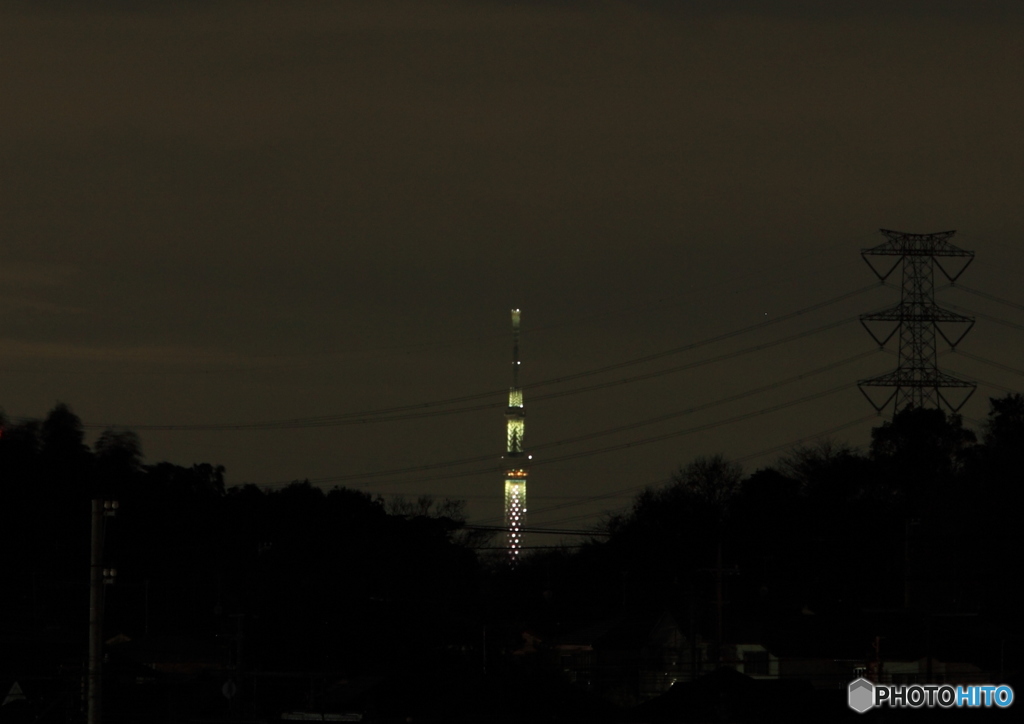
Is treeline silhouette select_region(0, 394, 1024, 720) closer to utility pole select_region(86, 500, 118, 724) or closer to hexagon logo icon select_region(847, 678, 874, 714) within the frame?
hexagon logo icon select_region(847, 678, 874, 714)

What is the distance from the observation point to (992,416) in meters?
91.5

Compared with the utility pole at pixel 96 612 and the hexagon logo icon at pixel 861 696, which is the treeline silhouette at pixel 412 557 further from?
the utility pole at pixel 96 612

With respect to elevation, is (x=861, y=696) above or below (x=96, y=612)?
below

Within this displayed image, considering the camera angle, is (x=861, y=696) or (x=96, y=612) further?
(x=861, y=696)

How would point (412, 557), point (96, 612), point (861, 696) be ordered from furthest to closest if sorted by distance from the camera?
point (412, 557), point (861, 696), point (96, 612)

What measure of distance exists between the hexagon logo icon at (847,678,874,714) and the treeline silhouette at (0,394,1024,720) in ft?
28.3

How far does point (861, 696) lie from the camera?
44406 millimetres

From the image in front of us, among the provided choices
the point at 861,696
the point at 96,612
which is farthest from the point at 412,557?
the point at 96,612

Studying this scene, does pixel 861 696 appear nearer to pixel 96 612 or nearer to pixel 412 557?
pixel 96 612

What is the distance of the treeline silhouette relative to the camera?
68.7m

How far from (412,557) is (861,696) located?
39.9m

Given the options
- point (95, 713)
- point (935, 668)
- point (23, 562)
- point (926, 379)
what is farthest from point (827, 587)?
point (95, 713)

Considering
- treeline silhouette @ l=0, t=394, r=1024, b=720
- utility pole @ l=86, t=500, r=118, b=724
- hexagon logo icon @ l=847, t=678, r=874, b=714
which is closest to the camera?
utility pole @ l=86, t=500, r=118, b=724

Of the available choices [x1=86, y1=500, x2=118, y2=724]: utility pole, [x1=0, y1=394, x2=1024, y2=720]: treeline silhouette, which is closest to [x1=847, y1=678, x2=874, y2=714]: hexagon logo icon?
[x1=0, y1=394, x2=1024, y2=720]: treeline silhouette
